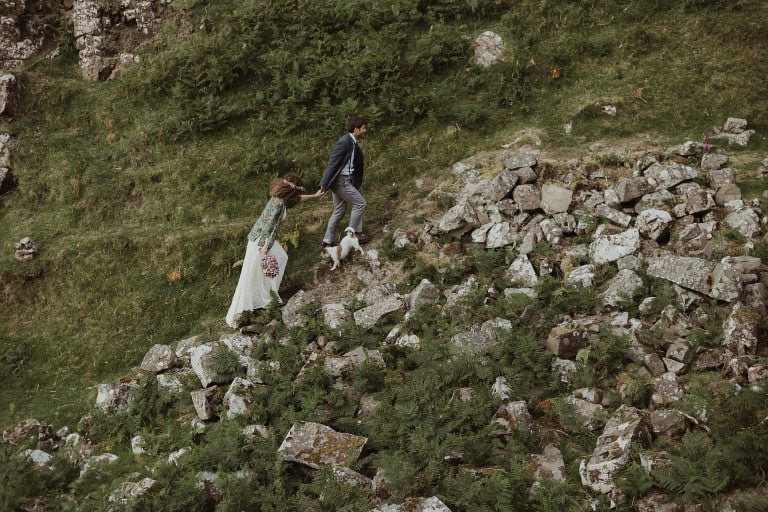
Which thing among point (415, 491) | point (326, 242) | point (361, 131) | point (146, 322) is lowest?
point (146, 322)

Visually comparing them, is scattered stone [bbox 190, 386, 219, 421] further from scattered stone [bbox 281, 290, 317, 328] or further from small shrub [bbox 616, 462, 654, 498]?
small shrub [bbox 616, 462, 654, 498]

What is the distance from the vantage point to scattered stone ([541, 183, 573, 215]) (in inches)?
419

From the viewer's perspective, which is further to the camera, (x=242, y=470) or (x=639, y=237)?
(x=639, y=237)

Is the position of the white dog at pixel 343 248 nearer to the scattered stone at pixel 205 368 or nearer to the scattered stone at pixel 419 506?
the scattered stone at pixel 205 368

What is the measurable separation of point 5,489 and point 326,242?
6.55 m

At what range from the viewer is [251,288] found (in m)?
10.6

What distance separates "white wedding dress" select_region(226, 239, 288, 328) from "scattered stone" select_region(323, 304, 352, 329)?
1.32m

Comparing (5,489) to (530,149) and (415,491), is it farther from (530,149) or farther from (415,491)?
(530,149)

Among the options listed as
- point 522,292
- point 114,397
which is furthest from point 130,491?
point 522,292

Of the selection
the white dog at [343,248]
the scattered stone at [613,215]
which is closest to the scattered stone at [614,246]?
the scattered stone at [613,215]

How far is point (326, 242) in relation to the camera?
11719 mm

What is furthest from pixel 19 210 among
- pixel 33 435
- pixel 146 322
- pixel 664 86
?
pixel 664 86

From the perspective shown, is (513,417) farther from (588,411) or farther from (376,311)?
(376,311)

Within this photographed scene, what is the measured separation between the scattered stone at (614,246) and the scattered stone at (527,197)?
5.03 ft
